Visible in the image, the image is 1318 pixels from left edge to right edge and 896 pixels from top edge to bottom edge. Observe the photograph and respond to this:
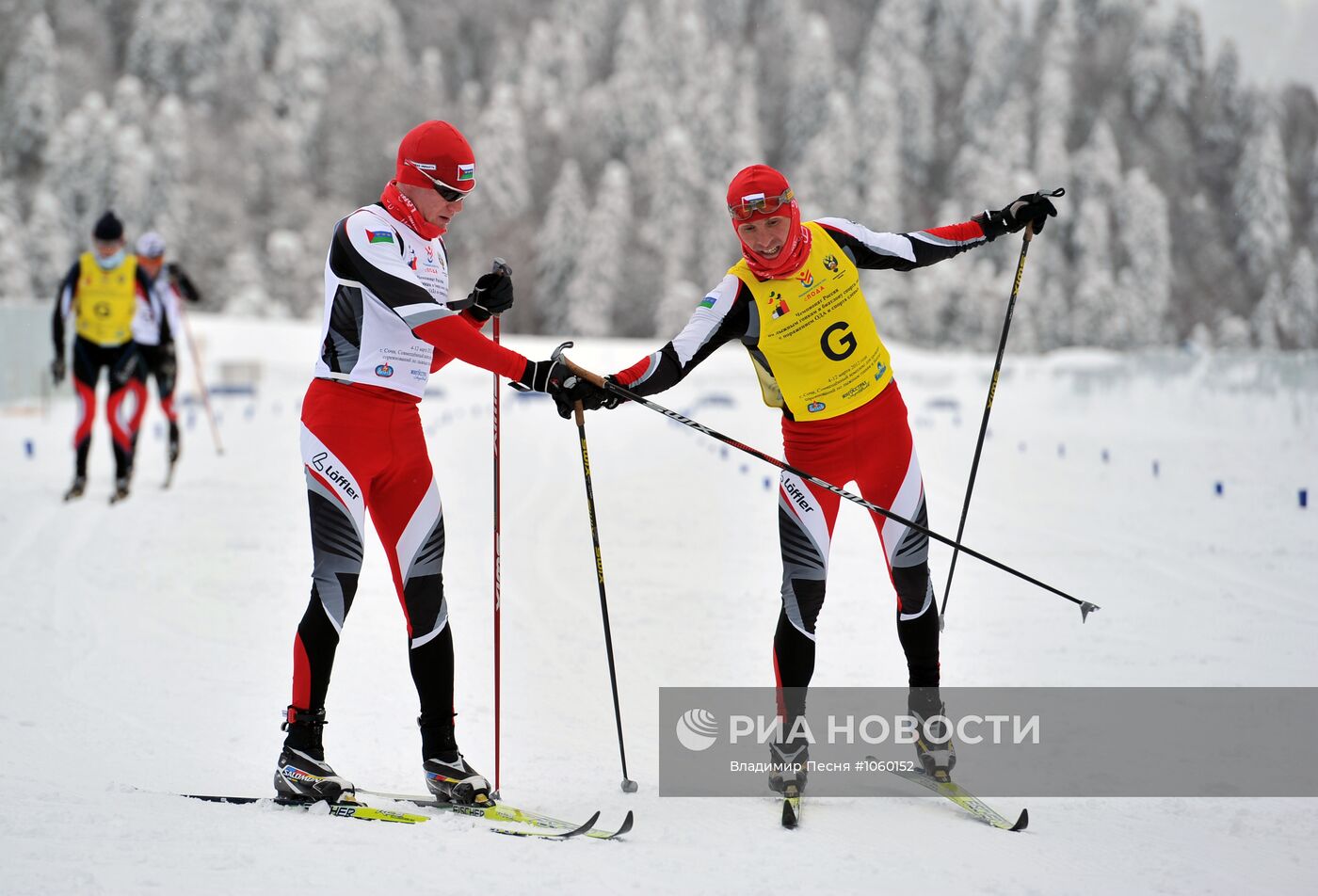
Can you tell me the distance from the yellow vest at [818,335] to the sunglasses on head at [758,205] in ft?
0.66

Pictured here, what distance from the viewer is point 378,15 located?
99750 mm

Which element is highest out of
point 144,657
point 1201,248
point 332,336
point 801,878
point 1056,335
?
point 1201,248

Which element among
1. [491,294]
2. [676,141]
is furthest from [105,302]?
[676,141]

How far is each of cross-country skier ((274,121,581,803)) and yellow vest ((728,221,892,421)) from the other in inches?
30.3

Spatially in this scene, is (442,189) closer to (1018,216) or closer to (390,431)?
(390,431)

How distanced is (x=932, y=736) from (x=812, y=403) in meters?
1.25

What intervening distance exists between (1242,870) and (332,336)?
3113mm

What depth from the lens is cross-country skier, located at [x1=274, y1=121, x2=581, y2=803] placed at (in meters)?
3.61

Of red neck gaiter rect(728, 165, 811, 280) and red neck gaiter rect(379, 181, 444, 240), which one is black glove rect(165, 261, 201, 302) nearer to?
red neck gaiter rect(379, 181, 444, 240)

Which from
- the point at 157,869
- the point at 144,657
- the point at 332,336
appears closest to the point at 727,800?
the point at 157,869

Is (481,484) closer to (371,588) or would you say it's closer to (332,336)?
(371,588)

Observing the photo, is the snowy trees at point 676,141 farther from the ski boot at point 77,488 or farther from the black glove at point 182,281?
the ski boot at point 77,488

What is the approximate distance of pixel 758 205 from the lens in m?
3.88

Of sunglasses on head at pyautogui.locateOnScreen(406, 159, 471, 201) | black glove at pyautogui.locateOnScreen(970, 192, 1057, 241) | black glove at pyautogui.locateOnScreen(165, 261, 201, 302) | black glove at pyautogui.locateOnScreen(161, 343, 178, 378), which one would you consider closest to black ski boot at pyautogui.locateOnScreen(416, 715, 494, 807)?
sunglasses on head at pyautogui.locateOnScreen(406, 159, 471, 201)
